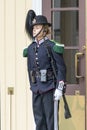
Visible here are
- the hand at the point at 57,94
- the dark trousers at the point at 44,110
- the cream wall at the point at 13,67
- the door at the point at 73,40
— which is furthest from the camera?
the cream wall at the point at 13,67

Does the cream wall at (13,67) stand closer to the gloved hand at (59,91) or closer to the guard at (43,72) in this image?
the guard at (43,72)

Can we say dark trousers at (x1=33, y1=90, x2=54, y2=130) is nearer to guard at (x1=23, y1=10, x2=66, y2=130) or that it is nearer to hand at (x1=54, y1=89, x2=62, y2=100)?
guard at (x1=23, y1=10, x2=66, y2=130)

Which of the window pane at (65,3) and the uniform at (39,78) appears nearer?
the uniform at (39,78)

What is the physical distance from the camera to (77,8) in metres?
5.34

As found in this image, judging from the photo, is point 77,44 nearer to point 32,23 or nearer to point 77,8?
point 77,8

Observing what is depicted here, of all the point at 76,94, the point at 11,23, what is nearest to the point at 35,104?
the point at 76,94

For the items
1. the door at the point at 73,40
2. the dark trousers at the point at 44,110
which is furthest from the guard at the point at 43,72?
the door at the point at 73,40

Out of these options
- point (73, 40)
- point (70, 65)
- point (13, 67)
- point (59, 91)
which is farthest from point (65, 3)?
point (59, 91)

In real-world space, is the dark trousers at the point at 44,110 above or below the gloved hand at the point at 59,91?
below

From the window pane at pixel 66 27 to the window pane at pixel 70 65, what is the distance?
0.32ft

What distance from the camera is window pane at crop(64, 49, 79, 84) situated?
5.36m

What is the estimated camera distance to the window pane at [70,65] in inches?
211

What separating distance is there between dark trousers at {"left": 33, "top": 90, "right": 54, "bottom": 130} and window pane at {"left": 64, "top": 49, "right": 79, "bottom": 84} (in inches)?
32.8

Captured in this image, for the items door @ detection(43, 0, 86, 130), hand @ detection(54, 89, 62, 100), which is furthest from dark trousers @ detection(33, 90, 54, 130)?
door @ detection(43, 0, 86, 130)
